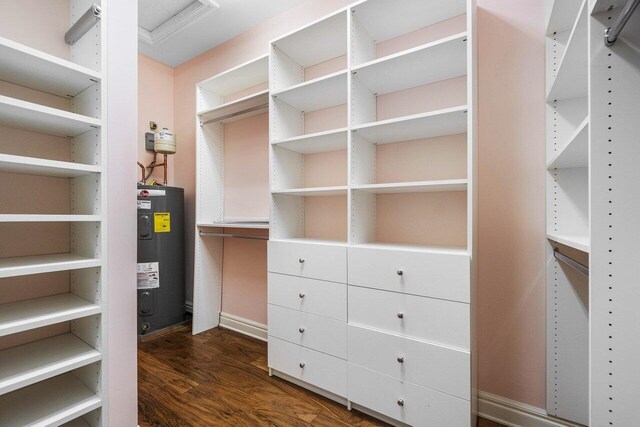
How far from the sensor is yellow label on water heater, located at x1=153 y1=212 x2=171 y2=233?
256 cm

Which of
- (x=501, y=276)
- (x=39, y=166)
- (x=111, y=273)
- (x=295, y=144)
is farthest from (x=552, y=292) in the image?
(x=39, y=166)

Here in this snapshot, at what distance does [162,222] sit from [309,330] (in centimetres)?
173

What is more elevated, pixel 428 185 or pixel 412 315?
pixel 428 185

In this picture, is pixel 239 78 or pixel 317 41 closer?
pixel 317 41

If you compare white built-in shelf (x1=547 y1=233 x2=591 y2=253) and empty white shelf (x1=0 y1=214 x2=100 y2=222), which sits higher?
empty white shelf (x1=0 y1=214 x2=100 y2=222)

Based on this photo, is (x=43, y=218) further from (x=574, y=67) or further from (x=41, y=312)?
→ (x=574, y=67)

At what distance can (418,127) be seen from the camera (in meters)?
1.58

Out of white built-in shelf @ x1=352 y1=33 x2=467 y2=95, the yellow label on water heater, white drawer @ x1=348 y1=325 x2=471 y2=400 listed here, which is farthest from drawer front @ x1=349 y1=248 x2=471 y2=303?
the yellow label on water heater

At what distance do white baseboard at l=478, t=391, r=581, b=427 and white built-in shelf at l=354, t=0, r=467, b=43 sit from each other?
216 cm

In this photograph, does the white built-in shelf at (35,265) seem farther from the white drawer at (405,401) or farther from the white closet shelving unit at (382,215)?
the white drawer at (405,401)

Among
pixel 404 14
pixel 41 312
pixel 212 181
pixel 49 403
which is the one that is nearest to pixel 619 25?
pixel 404 14

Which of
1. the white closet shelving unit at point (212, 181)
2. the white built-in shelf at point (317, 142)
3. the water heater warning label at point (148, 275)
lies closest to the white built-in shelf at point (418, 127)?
the white built-in shelf at point (317, 142)

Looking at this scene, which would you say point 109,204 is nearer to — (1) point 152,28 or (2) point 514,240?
(2) point 514,240

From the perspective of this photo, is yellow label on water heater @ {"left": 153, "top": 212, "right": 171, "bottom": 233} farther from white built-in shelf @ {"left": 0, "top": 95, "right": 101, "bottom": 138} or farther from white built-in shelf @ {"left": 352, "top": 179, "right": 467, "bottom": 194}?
white built-in shelf @ {"left": 352, "top": 179, "right": 467, "bottom": 194}
